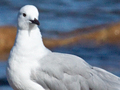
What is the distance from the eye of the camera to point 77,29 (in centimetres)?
1120

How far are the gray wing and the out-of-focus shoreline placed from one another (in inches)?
174

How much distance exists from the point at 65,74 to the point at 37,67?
1.25ft

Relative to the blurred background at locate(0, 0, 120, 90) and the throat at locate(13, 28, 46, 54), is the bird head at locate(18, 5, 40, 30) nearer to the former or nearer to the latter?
the throat at locate(13, 28, 46, 54)

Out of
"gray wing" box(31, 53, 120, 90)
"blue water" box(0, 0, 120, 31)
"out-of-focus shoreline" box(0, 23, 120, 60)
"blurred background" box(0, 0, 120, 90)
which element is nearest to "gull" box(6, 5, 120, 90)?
"gray wing" box(31, 53, 120, 90)

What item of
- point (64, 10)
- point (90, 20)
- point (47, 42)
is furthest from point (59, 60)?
point (64, 10)

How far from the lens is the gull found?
17.4ft

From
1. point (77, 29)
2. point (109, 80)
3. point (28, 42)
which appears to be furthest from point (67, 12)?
point (28, 42)

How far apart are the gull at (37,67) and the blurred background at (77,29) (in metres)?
2.55

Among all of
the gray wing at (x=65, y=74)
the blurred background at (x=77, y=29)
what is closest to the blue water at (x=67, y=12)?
the blurred background at (x=77, y=29)

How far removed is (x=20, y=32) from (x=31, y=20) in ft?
0.88

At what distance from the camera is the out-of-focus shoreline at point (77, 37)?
10.0m

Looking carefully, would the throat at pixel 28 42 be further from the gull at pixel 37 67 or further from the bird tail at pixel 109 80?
the bird tail at pixel 109 80

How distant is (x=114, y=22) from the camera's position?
11.4 m

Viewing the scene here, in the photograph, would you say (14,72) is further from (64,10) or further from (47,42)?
(64,10)
